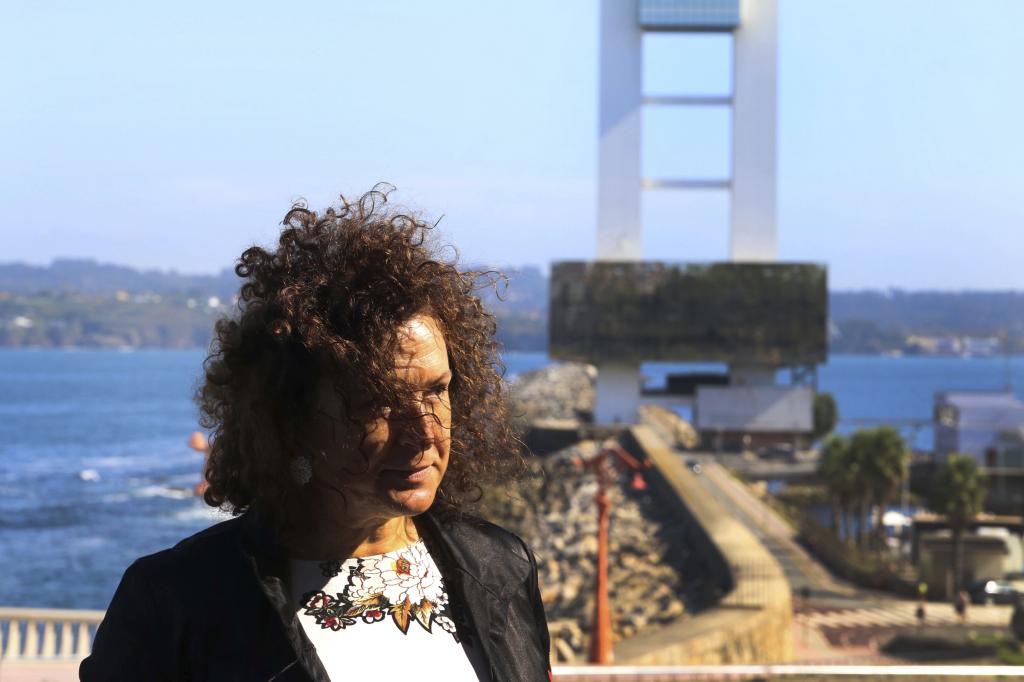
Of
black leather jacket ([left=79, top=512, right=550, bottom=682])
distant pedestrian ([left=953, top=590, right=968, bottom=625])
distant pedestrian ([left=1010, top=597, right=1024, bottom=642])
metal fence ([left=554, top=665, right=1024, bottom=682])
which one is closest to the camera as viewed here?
black leather jacket ([left=79, top=512, right=550, bottom=682])

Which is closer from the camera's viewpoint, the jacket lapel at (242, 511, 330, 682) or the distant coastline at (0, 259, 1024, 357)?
the jacket lapel at (242, 511, 330, 682)

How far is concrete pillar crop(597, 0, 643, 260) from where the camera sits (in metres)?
35.0

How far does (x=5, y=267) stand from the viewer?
152 meters

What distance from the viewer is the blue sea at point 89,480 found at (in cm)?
3148

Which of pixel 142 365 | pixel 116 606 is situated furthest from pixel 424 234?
pixel 142 365

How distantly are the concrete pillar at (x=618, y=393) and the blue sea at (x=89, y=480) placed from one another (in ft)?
23.4

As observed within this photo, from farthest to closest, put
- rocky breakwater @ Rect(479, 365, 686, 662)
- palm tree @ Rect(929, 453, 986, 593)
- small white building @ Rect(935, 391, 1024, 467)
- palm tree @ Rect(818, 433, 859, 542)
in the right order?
small white building @ Rect(935, 391, 1024, 467) → palm tree @ Rect(818, 433, 859, 542) → palm tree @ Rect(929, 453, 986, 593) → rocky breakwater @ Rect(479, 365, 686, 662)

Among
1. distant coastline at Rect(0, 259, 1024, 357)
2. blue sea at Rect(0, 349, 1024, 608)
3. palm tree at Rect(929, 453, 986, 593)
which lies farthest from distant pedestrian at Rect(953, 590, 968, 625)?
distant coastline at Rect(0, 259, 1024, 357)

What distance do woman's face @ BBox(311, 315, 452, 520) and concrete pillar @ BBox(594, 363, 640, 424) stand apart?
34531 millimetres

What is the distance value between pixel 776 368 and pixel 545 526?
10.4 metres

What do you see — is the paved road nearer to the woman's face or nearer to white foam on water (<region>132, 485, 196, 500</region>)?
white foam on water (<region>132, 485, 196, 500</region>)

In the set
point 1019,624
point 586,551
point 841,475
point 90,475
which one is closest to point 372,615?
point 1019,624

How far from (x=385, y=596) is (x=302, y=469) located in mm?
162

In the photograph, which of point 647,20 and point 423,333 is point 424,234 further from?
point 647,20
